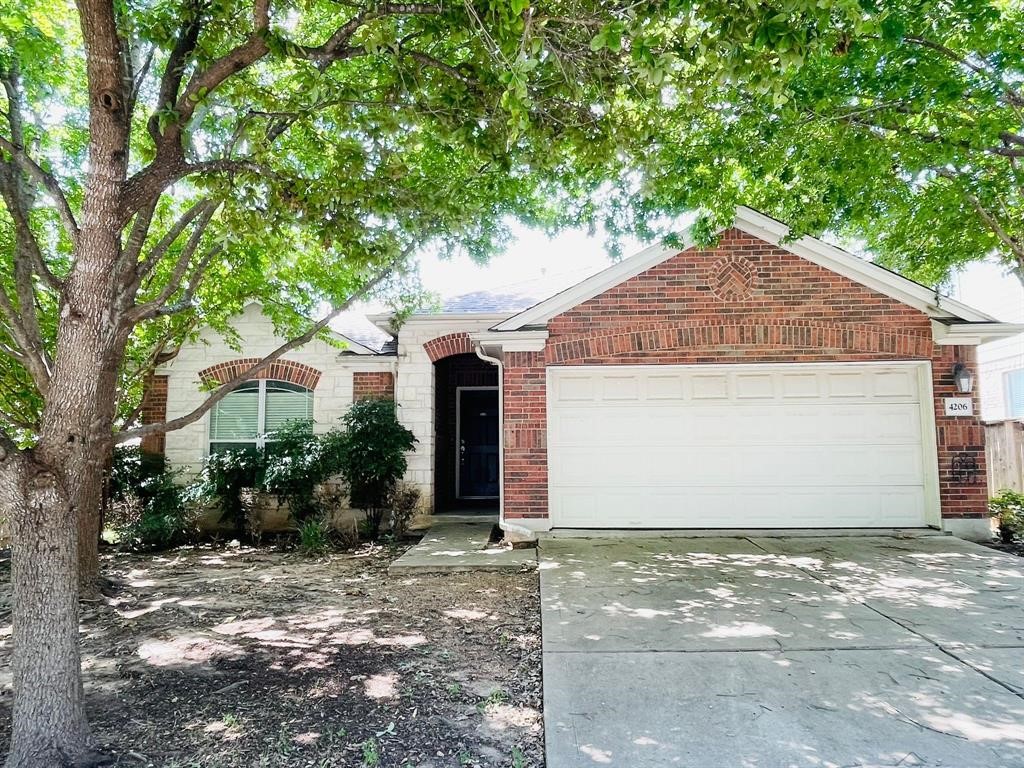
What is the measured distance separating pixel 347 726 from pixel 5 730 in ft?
6.37

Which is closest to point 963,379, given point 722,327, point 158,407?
point 722,327

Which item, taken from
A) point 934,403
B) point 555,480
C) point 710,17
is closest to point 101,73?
point 710,17

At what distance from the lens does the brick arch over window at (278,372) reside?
1030 cm

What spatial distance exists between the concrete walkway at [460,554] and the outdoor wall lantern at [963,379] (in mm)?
5993

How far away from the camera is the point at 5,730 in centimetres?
338

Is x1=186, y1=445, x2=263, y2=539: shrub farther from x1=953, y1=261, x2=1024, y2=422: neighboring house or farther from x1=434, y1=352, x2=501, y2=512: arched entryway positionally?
x1=953, y1=261, x2=1024, y2=422: neighboring house

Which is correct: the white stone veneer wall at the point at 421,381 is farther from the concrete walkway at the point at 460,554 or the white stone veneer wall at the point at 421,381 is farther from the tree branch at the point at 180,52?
the tree branch at the point at 180,52

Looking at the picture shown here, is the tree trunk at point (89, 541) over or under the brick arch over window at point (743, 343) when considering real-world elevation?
under

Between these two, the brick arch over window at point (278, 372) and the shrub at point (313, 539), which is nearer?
the shrub at point (313, 539)

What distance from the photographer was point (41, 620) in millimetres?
3012

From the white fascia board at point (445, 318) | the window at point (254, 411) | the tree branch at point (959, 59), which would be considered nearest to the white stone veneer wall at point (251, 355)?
the window at point (254, 411)

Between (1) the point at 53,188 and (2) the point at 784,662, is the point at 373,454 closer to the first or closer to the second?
(1) the point at 53,188

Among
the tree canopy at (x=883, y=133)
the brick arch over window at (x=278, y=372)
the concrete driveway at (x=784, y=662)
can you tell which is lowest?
the concrete driveway at (x=784, y=662)

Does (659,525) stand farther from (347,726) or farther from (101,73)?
(101,73)
